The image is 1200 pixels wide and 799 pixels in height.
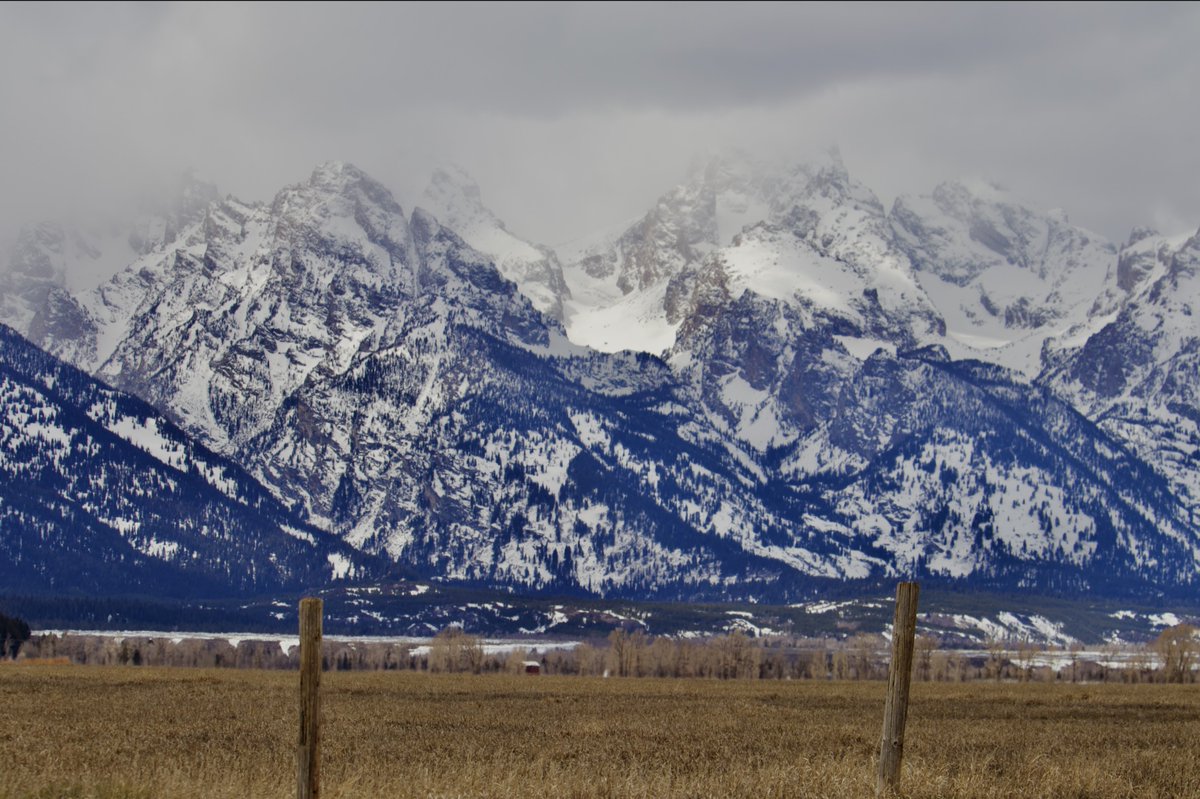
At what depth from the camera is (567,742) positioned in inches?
2621

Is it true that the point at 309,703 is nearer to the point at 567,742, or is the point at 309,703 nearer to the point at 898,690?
the point at 898,690

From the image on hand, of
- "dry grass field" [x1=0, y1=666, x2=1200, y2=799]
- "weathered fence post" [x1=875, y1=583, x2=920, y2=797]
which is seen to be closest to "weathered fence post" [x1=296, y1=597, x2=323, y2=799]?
"dry grass field" [x1=0, y1=666, x2=1200, y2=799]

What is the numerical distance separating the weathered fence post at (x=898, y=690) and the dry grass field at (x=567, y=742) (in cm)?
66

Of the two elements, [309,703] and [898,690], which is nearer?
[309,703]

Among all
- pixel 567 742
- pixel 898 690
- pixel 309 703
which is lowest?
pixel 567 742

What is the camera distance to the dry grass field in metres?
42.4

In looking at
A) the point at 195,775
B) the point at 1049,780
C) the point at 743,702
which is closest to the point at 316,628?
the point at 195,775

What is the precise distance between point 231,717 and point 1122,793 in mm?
43806

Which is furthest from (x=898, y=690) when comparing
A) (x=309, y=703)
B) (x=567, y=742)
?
(x=567, y=742)

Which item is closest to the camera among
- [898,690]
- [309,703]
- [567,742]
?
[309,703]

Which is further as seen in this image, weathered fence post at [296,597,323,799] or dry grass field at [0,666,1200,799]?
dry grass field at [0,666,1200,799]

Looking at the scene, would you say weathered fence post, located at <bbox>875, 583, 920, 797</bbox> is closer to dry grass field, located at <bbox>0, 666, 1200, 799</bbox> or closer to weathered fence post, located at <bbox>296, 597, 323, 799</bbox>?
dry grass field, located at <bbox>0, 666, 1200, 799</bbox>

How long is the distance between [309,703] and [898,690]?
13.9m

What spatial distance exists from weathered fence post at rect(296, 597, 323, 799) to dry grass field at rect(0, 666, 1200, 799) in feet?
10.3
